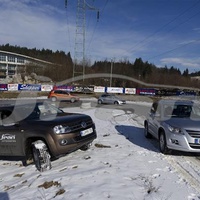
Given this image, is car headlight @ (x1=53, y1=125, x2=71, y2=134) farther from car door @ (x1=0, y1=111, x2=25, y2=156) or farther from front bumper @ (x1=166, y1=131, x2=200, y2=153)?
front bumper @ (x1=166, y1=131, x2=200, y2=153)

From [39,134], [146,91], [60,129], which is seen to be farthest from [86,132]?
[146,91]

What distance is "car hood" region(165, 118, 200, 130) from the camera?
6524mm

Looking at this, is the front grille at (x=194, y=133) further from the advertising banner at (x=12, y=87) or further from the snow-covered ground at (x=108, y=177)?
the advertising banner at (x=12, y=87)

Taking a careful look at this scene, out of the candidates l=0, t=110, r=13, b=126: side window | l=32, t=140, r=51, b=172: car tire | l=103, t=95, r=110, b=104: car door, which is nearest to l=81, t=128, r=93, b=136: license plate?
l=32, t=140, r=51, b=172: car tire

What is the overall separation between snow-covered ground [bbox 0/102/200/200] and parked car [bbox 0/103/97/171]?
40 cm

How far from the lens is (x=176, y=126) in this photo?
21.8 ft

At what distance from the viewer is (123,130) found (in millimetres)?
11102

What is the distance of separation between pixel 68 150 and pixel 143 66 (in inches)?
4036

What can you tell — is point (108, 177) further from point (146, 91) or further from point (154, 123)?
point (146, 91)

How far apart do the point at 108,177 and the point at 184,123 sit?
2.91 metres

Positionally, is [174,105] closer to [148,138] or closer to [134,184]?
[148,138]

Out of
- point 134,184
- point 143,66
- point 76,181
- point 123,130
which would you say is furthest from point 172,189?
point 143,66

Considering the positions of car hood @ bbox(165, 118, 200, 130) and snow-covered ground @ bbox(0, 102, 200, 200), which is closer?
snow-covered ground @ bbox(0, 102, 200, 200)

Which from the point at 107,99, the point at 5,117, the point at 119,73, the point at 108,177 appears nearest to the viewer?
the point at 108,177
